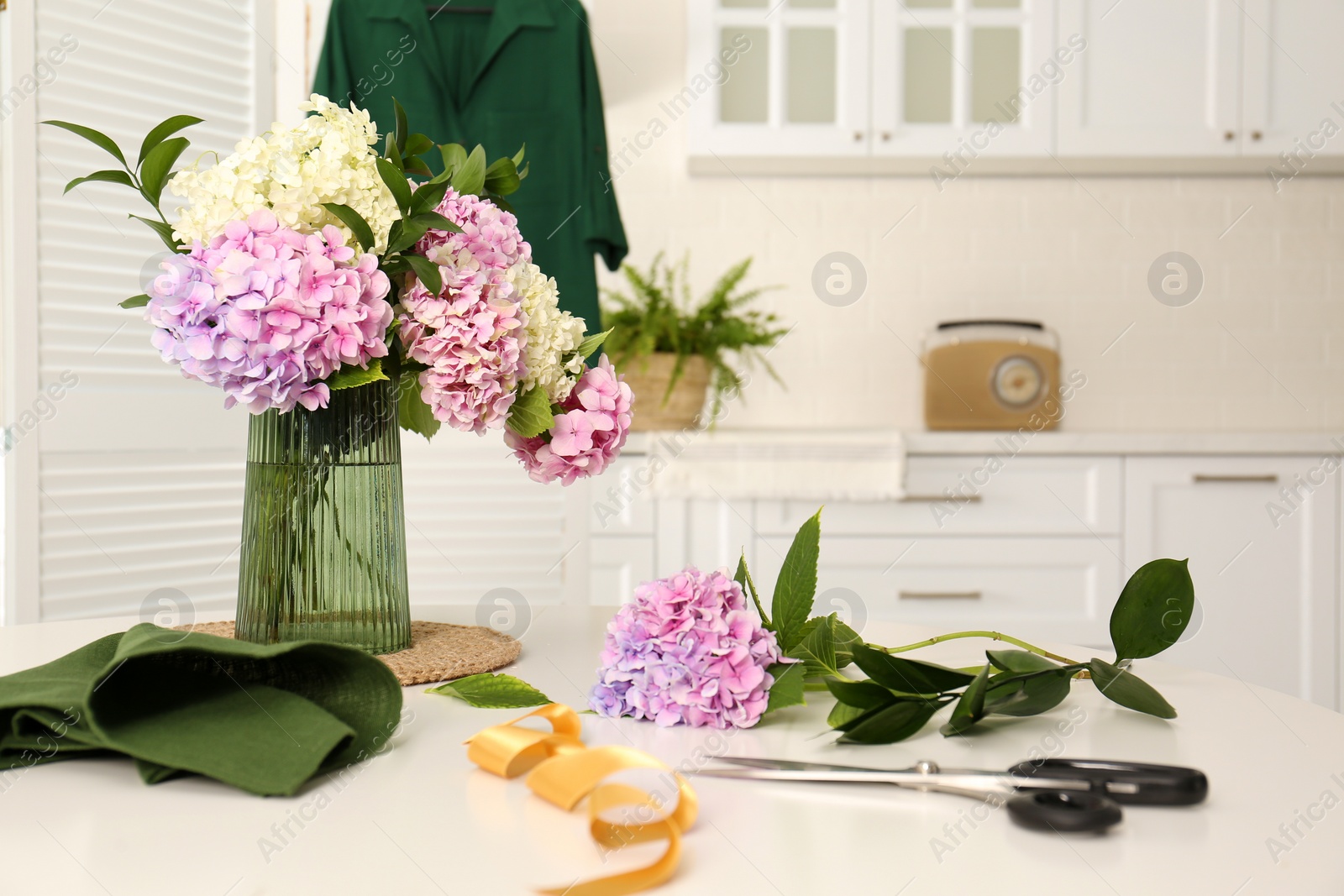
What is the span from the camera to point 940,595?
2.25 metres

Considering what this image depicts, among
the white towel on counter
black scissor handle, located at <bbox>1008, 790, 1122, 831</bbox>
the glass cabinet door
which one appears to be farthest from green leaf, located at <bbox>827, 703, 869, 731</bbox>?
the glass cabinet door

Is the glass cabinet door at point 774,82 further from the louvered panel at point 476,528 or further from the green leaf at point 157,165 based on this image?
the green leaf at point 157,165

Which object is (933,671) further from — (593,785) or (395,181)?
(395,181)

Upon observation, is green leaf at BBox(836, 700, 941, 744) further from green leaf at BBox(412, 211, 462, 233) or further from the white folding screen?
the white folding screen

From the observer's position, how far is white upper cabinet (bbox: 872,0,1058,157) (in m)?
2.49

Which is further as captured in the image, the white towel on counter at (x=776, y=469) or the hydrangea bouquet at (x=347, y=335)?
the white towel on counter at (x=776, y=469)

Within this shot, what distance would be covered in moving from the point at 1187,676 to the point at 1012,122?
6.87 ft

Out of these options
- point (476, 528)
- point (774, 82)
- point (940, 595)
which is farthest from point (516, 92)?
point (940, 595)

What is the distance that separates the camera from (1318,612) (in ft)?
7.52

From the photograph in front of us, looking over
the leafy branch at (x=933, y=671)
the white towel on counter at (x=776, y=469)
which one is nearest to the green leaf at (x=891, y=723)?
the leafy branch at (x=933, y=671)

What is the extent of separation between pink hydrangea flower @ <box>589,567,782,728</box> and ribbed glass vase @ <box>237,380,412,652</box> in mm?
229

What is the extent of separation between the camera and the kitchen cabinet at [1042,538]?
2254 millimetres

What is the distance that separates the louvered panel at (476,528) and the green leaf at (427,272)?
1640mm

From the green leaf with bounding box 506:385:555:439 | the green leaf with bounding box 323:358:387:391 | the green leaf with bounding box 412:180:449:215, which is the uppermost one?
the green leaf with bounding box 412:180:449:215
